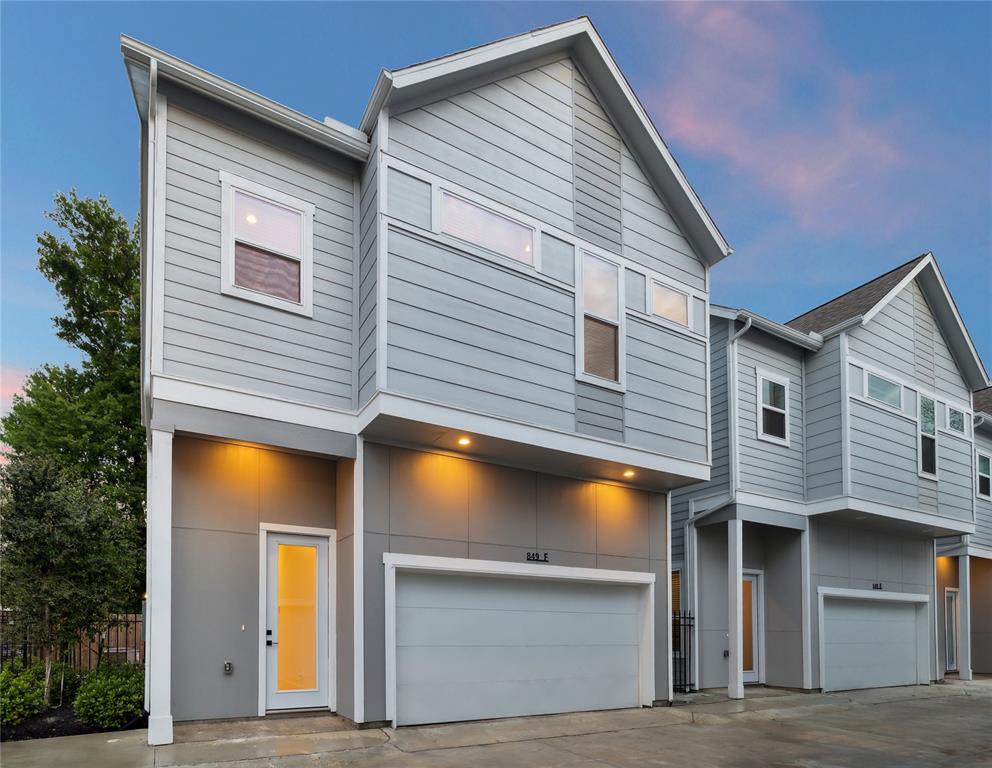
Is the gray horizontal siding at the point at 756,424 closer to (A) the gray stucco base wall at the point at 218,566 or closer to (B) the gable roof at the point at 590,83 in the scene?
(B) the gable roof at the point at 590,83

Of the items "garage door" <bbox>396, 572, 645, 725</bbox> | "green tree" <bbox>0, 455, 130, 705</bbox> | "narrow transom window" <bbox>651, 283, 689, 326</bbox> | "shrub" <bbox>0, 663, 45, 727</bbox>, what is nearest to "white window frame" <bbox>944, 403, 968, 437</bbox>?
"narrow transom window" <bbox>651, 283, 689, 326</bbox>

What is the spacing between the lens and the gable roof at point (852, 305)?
15.7 m

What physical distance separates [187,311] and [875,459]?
41.2ft

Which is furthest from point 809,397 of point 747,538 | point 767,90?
point 767,90

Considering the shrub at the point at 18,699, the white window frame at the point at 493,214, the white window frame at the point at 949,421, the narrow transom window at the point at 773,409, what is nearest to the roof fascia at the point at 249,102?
the white window frame at the point at 493,214

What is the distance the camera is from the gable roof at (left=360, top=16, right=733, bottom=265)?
9242mm

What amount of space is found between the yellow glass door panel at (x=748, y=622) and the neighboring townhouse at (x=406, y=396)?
399cm

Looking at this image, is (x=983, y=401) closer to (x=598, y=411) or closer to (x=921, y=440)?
(x=921, y=440)

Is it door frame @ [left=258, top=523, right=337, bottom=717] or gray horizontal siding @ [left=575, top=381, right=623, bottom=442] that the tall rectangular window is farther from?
door frame @ [left=258, top=523, right=337, bottom=717]

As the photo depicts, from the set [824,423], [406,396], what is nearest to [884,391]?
[824,423]

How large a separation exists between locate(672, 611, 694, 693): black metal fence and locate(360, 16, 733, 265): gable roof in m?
6.30

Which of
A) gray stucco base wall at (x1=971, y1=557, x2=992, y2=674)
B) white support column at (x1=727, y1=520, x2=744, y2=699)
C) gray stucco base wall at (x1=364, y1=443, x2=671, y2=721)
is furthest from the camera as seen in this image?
gray stucco base wall at (x1=971, y1=557, x2=992, y2=674)

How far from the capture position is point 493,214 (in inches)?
392

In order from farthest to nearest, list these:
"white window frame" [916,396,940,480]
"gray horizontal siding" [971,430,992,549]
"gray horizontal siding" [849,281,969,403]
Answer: "gray horizontal siding" [971,430,992,549] < "white window frame" [916,396,940,480] < "gray horizontal siding" [849,281,969,403]
